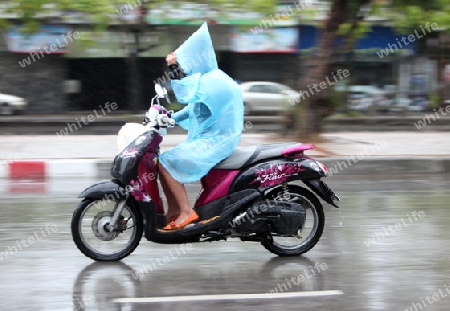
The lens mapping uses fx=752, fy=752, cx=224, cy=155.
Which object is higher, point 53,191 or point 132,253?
point 132,253

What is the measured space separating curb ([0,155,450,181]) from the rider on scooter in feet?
18.6

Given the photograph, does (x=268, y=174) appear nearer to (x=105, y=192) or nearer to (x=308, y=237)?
(x=308, y=237)

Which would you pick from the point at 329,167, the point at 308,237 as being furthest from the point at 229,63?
the point at 308,237

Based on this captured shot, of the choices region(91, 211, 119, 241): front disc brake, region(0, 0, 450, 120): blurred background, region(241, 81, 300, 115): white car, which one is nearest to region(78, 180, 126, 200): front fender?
region(91, 211, 119, 241): front disc brake

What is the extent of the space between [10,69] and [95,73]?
309cm

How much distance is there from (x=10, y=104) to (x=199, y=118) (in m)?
22.1

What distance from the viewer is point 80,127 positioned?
21.8m

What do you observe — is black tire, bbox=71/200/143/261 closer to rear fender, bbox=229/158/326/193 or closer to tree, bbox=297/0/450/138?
rear fender, bbox=229/158/326/193

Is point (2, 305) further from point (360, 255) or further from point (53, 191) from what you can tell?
point (53, 191)

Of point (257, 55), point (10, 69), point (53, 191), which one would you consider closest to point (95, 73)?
point (10, 69)

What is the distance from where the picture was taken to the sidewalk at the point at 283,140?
448 inches

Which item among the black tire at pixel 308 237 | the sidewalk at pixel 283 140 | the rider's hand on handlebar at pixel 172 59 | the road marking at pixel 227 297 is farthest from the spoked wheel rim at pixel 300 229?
the sidewalk at pixel 283 140

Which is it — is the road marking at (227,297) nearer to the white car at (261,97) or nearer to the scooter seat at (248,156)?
the scooter seat at (248,156)

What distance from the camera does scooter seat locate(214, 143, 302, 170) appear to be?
5.94 metres
